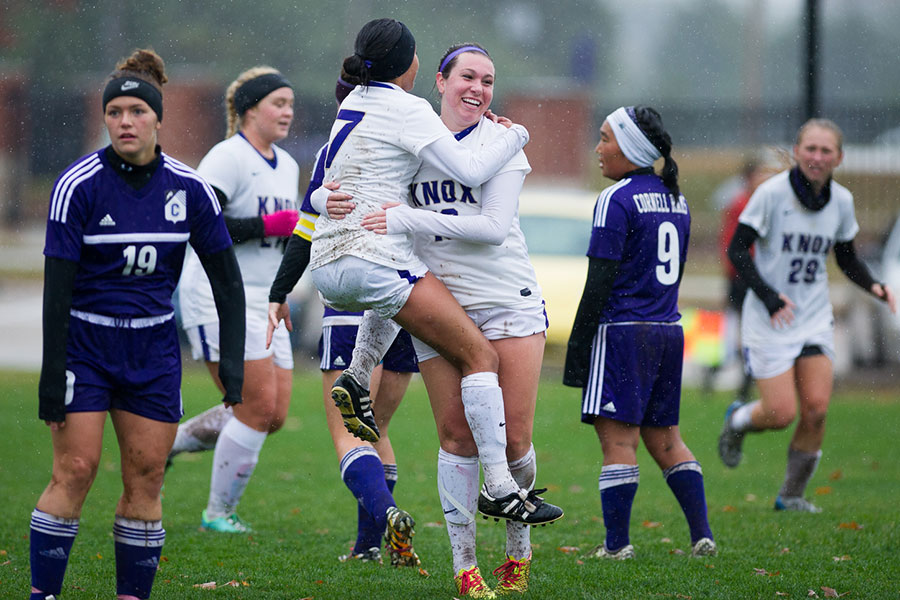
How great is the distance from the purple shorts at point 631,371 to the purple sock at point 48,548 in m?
2.41

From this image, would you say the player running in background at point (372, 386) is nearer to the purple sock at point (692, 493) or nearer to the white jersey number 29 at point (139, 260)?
the white jersey number 29 at point (139, 260)

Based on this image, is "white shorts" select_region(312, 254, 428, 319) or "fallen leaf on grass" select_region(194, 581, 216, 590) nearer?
"white shorts" select_region(312, 254, 428, 319)

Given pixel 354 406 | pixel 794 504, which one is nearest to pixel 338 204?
pixel 354 406

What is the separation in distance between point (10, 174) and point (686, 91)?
60.9 feet

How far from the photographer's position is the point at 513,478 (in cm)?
418

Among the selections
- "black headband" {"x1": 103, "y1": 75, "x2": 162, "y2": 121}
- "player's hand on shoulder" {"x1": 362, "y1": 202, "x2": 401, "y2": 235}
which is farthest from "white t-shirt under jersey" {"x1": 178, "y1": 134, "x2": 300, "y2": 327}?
"player's hand on shoulder" {"x1": 362, "y1": 202, "x2": 401, "y2": 235}

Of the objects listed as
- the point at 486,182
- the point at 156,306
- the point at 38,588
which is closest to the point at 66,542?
the point at 38,588

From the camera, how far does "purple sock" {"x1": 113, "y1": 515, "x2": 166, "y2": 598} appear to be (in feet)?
12.8

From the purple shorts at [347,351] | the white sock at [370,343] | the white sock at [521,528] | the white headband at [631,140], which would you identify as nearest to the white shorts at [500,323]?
the white sock at [370,343]

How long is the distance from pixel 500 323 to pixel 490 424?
1.41ft

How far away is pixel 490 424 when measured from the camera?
4.04 metres

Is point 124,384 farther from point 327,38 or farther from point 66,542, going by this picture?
point 327,38

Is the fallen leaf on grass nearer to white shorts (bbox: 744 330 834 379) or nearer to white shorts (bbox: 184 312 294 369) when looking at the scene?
white shorts (bbox: 184 312 294 369)

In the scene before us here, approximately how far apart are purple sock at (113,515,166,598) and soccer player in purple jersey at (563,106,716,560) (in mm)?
2097
